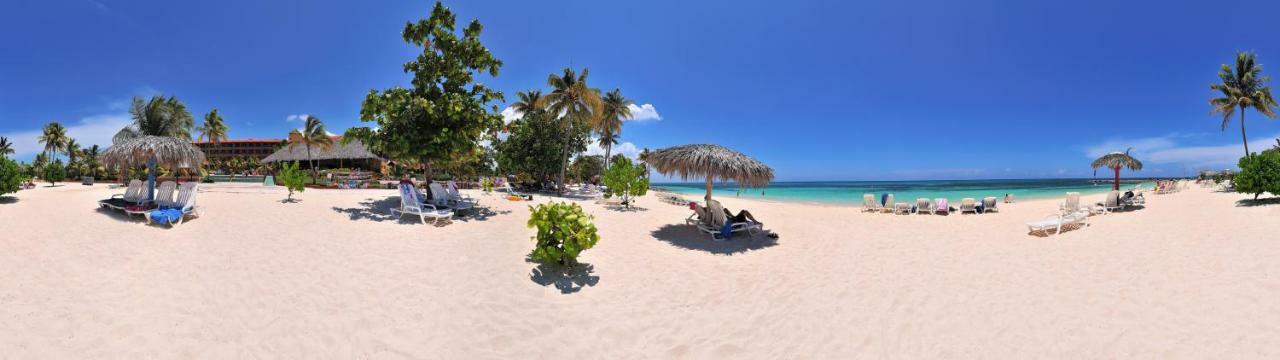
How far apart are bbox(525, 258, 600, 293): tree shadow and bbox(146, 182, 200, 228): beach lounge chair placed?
26.8ft

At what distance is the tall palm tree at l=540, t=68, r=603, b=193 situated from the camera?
24953 mm

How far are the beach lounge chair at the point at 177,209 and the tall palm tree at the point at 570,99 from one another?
15935 mm

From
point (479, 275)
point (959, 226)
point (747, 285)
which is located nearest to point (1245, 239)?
point (959, 226)

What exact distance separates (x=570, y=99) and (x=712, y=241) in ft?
55.6

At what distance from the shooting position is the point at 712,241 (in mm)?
10312

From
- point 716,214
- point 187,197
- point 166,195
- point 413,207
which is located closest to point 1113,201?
point 716,214

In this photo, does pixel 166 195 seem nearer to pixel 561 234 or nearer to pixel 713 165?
pixel 561 234

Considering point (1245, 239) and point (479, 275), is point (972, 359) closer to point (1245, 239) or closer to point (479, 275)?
Answer: point (479, 275)

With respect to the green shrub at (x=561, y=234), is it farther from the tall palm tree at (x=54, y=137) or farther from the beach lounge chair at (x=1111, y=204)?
the tall palm tree at (x=54, y=137)

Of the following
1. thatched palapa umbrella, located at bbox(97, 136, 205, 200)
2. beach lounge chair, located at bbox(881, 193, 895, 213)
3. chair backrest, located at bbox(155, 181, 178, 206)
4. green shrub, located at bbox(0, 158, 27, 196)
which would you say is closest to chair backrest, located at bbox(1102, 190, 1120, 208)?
beach lounge chair, located at bbox(881, 193, 895, 213)

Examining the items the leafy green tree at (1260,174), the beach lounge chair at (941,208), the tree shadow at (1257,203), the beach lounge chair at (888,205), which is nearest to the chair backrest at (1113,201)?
the tree shadow at (1257,203)

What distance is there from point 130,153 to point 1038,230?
77.0 feet

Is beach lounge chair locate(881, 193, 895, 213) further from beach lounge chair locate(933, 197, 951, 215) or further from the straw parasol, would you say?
the straw parasol

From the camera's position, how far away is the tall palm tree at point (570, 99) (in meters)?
25.0
